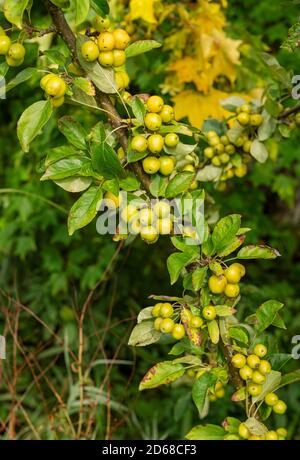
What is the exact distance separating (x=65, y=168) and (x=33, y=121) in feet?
0.26

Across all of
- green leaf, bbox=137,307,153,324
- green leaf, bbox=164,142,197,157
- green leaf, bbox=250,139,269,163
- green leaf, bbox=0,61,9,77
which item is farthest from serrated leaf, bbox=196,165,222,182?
green leaf, bbox=0,61,9,77

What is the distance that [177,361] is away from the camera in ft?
3.02

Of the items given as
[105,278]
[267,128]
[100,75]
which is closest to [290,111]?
[267,128]

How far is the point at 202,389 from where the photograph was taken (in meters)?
0.91

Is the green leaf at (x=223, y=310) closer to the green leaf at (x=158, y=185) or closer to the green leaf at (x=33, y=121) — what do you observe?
the green leaf at (x=158, y=185)

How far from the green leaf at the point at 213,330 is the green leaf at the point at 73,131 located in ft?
1.06

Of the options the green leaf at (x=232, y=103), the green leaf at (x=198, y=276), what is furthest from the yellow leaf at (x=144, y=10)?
the green leaf at (x=198, y=276)

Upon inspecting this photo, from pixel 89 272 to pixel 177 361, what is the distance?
106cm

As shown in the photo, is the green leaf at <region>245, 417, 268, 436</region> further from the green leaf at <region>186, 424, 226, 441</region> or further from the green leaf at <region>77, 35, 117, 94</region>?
the green leaf at <region>77, 35, 117, 94</region>

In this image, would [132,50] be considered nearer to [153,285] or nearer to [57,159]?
[57,159]

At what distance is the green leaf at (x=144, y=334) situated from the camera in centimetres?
95

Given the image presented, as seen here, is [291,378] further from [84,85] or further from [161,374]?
[84,85]

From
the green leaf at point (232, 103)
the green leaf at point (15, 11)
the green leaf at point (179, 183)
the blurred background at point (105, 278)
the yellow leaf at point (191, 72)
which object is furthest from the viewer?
the blurred background at point (105, 278)
